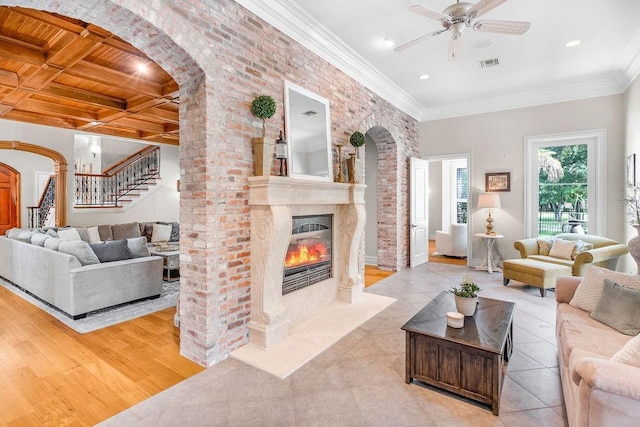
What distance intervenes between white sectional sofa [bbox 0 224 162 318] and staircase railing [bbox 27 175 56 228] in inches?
208

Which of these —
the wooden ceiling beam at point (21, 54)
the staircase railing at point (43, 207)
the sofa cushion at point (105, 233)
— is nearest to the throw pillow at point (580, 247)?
the wooden ceiling beam at point (21, 54)

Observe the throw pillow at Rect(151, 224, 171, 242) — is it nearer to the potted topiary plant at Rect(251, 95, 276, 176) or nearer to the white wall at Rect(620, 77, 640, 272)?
the potted topiary plant at Rect(251, 95, 276, 176)

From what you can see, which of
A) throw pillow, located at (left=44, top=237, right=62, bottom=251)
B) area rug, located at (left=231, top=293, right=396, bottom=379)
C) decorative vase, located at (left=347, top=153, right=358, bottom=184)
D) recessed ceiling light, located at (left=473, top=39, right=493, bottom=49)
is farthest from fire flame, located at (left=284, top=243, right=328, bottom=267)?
recessed ceiling light, located at (left=473, top=39, right=493, bottom=49)

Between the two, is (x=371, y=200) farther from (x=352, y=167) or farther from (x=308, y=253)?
(x=308, y=253)

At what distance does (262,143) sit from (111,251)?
8.92ft

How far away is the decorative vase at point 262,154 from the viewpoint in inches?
117

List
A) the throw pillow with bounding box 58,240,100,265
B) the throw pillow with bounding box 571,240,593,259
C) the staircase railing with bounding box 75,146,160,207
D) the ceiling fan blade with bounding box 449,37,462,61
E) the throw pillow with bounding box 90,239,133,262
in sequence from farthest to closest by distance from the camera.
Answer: the staircase railing with bounding box 75,146,160,207, the throw pillow with bounding box 571,240,593,259, the throw pillow with bounding box 90,239,133,262, the throw pillow with bounding box 58,240,100,265, the ceiling fan blade with bounding box 449,37,462,61

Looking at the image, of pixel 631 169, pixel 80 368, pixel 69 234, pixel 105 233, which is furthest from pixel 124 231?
pixel 631 169

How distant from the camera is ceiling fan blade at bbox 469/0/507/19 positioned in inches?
99.2

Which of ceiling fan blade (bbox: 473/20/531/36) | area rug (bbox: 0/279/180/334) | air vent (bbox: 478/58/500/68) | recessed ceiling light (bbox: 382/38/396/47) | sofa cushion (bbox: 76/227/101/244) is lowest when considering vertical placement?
area rug (bbox: 0/279/180/334)

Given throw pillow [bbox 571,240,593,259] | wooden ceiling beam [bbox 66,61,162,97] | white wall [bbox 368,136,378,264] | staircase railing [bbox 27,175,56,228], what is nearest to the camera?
wooden ceiling beam [bbox 66,61,162,97]

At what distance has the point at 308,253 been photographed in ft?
12.7

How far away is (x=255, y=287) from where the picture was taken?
3.04 m

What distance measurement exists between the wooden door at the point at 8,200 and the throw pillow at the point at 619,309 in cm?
1276
